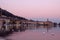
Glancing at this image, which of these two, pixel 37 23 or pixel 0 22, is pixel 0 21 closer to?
pixel 0 22

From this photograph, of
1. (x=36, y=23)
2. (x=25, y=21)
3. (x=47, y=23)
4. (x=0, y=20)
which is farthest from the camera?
(x=36, y=23)

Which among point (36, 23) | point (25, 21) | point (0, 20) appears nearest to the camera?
point (0, 20)

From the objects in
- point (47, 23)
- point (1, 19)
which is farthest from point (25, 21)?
point (1, 19)

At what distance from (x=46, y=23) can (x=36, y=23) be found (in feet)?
25.9

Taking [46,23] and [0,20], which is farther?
[46,23]

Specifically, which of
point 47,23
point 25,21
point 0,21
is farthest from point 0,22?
Answer: point 47,23

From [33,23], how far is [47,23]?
26.9ft

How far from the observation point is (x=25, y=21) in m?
96.3

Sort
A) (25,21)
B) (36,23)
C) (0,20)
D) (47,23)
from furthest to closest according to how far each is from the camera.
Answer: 1. (36,23)
2. (47,23)
3. (25,21)
4. (0,20)

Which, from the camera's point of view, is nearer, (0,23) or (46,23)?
(0,23)

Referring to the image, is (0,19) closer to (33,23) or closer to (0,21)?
(0,21)

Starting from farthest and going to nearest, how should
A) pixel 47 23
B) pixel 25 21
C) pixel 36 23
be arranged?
pixel 36 23 < pixel 47 23 < pixel 25 21

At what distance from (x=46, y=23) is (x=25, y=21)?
702 inches

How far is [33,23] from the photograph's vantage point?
11338cm
